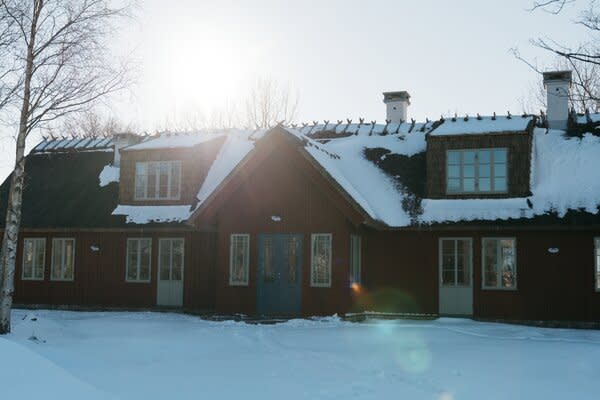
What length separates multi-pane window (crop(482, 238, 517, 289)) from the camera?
2036cm

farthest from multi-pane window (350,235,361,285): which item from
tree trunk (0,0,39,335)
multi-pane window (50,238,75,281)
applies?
multi-pane window (50,238,75,281)

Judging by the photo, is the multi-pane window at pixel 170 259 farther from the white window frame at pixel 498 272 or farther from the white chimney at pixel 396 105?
the white window frame at pixel 498 272

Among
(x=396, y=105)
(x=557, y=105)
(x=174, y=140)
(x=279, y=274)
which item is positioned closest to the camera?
(x=279, y=274)

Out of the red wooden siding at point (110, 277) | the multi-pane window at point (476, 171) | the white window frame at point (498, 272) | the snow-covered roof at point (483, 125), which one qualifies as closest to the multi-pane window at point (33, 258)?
the red wooden siding at point (110, 277)

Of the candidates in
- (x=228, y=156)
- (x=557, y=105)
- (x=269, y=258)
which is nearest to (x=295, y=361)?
(x=269, y=258)

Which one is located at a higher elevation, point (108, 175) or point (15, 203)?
point (108, 175)

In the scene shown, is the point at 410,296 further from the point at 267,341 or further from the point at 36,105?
the point at 36,105

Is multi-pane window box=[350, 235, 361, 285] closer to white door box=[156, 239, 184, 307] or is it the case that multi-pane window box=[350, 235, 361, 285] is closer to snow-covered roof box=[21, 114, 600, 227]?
snow-covered roof box=[21, 114, 600, 227]

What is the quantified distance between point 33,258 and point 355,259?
40.7 ft

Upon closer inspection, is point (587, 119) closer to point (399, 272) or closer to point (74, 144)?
point (399, 272)

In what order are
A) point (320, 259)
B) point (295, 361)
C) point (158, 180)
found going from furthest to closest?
point (158, 180) → point (320, 259) → point (295, 361)

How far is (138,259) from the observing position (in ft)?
78.4

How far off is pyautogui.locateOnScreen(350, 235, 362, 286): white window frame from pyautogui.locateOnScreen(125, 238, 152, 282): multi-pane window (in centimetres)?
744

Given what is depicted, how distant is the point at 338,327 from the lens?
701 inches
